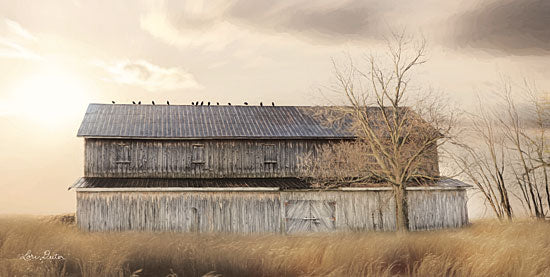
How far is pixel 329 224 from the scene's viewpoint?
28266 millimetres

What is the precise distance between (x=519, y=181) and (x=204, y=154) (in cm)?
1814

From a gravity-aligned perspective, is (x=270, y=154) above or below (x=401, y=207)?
above

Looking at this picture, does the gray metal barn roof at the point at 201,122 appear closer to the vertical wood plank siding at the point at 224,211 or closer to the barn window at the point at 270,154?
the barn window at the point at 270,154

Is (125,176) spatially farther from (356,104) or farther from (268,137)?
(356,104)

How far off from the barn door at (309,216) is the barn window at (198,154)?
6.33 metres

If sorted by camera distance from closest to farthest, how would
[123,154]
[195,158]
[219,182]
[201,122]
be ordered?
[219,182], [123,154], [195,158], [201,122]

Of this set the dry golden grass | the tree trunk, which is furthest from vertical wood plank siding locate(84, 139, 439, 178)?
the dry golden grass

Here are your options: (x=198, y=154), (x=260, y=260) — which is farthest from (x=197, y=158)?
(x=260, y=260)

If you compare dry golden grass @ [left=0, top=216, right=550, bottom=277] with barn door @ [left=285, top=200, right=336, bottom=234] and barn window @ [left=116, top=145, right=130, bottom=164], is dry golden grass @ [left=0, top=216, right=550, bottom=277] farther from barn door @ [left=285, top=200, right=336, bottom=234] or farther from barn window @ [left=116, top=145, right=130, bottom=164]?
barn window @ [left=116, top=145, right=130, bottom=164]

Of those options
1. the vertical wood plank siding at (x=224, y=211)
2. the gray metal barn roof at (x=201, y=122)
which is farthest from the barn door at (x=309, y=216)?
the gray metal barn roof at (x=201, y=122)

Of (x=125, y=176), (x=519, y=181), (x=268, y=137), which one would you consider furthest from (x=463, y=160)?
(x=125, y=176)

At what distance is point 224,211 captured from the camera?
89.8 ft

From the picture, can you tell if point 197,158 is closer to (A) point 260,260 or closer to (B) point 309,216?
(B) point 309,216

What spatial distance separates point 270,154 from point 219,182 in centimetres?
423
